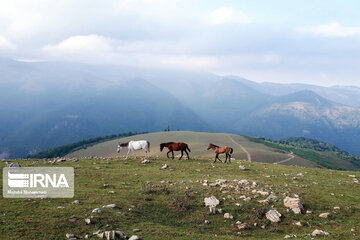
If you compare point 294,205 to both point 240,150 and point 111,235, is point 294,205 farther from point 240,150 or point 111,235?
point 240,150

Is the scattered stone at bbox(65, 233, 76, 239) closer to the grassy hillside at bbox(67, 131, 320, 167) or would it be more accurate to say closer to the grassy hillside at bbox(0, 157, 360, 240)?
the grassy hillside at bbox(0, 157, 360, 240)

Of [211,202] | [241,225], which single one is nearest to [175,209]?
[211,202]

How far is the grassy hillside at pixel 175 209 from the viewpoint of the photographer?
14.3 meters

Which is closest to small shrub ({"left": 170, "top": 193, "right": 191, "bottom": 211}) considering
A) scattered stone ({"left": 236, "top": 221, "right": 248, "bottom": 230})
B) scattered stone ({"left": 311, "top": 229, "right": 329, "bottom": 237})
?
scattered stone ({"left": 236, "top": 221, "right": 248, "bottom": 230})

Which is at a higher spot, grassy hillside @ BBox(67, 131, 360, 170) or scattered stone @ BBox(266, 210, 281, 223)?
scattered stone @ BBox(266, 210, 281, 223)

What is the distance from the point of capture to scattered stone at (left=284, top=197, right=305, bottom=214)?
1735 centimetres

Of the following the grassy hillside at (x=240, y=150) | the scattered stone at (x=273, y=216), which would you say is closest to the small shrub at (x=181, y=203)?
the scattered stone at (x=273, y=216)

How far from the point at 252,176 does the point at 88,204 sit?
15675 mm

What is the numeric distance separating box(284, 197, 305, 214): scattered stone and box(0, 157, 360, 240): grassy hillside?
1.09ft

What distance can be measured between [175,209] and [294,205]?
722 cm

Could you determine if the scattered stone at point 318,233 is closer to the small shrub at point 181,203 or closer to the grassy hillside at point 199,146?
the small shrub at point 181,203

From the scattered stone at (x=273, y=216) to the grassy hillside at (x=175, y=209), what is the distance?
277mm

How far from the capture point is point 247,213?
56.3 ft

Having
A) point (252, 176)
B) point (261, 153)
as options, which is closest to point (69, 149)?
point (261, 153)
